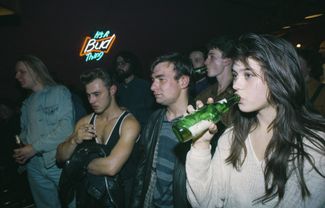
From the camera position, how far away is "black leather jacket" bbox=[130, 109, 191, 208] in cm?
196

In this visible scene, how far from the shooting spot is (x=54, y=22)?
19.1 ft

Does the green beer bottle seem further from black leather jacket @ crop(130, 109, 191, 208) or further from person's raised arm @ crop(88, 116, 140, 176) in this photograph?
person's raised arm @ crop(88, 116, 140, 176)

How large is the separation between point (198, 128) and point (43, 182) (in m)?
2.56

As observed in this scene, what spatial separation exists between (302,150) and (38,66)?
311cm

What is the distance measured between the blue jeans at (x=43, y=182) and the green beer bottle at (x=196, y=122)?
2245 mm

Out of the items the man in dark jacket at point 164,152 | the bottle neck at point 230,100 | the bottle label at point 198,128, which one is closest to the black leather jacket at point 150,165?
the man in dark jacket at point 164,152

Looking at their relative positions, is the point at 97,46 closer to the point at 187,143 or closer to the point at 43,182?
the point at 43,182

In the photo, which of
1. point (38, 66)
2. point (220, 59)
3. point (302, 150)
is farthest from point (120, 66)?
point (302, 150)

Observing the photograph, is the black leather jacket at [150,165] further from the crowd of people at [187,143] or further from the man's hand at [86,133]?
the man's hand at [86,133]

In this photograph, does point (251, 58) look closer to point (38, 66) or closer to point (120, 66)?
point (38, 66)

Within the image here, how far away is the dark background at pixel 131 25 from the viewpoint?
537 cm

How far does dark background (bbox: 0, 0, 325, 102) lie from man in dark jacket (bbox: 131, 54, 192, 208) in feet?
7.99

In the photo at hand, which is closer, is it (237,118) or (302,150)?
(302,150)

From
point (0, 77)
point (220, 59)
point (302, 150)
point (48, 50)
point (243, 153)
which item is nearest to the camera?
point (302, 150)
